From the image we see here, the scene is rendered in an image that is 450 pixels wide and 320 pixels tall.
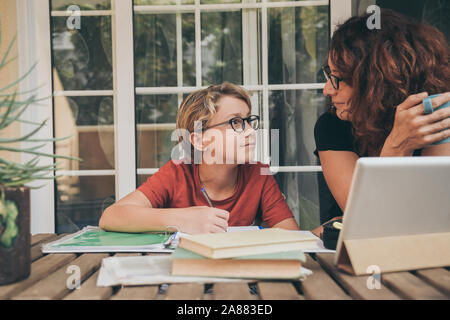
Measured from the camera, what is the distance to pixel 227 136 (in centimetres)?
166

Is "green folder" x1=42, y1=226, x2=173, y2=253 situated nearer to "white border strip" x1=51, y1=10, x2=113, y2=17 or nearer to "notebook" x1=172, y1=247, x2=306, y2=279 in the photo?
"notebook" x1=172, y1=247, x2=306, y2=279

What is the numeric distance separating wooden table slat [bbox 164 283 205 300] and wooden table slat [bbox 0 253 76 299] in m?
0.29

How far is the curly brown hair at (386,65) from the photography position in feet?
4.57

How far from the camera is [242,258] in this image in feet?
2.42

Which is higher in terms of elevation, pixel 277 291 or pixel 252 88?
pixel 252 88

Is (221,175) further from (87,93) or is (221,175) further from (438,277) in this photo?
(87,93)

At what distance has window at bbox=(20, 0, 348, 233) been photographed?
2.54 metres

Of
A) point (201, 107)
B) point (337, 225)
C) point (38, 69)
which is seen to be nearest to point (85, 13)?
point (38, 69)

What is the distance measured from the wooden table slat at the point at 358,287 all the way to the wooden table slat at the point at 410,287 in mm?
21

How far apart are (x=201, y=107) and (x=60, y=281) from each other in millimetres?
1134

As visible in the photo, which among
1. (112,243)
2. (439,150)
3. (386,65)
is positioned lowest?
(112,243)

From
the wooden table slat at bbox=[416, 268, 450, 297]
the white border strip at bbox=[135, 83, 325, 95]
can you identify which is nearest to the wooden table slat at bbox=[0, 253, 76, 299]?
the wooden table slat at bbox=[416, 268, 450, 297]
